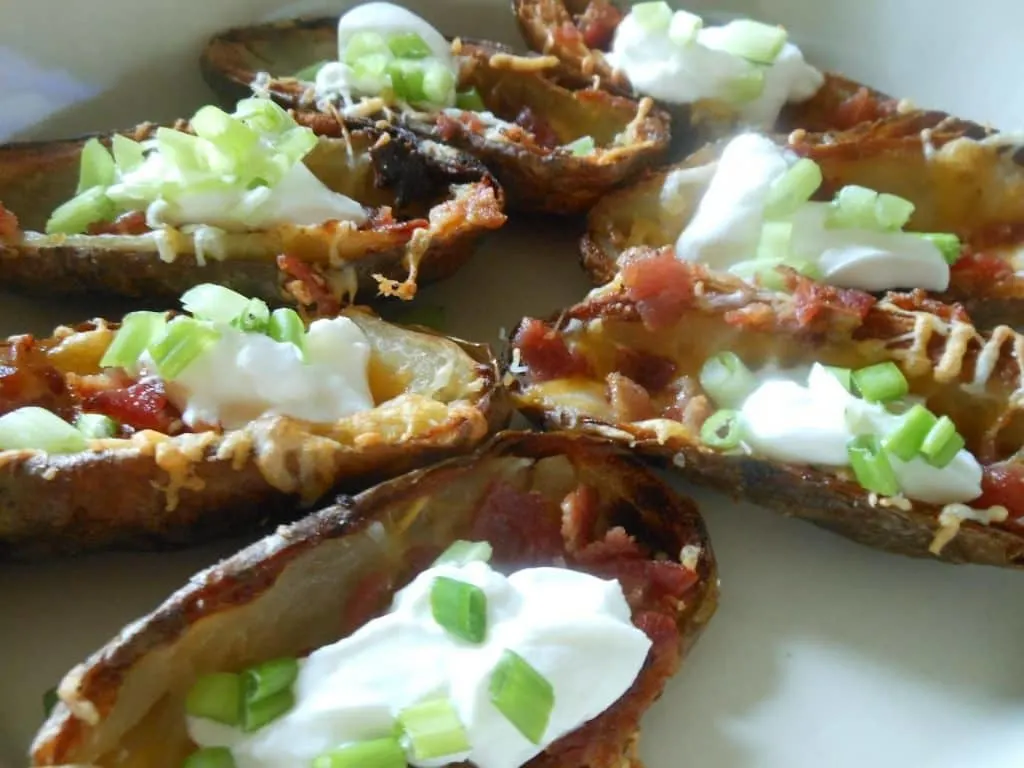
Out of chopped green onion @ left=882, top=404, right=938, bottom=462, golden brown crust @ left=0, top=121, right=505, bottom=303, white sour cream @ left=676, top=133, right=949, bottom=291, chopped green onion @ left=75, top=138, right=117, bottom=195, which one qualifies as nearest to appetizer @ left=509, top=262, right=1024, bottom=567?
chopped green onion @ left=882, top=404, right=938, bottom=462

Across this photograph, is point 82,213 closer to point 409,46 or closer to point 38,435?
point 38,435

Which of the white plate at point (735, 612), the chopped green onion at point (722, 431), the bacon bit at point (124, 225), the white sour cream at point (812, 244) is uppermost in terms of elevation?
the white sour cream at point (812, 244)

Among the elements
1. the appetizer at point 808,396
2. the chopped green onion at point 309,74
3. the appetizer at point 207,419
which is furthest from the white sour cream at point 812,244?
the chopped green onion at point 309,74

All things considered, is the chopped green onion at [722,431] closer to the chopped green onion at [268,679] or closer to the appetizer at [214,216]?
the appetizer at [214,216]

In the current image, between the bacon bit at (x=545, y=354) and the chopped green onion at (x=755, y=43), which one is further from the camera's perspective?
the chopped green onion at (x=755, y=43)

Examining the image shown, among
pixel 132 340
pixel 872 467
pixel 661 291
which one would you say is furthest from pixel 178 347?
pixel 872 467
